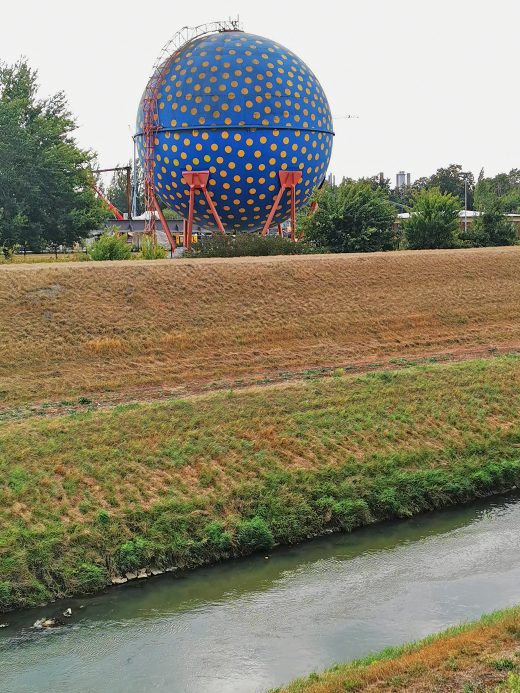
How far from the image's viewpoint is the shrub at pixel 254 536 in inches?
555

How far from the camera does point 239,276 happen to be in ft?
85.1

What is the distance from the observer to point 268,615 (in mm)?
11969

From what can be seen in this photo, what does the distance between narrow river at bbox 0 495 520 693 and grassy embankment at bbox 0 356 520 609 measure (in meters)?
0.48

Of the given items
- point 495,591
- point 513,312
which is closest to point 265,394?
point 495,591

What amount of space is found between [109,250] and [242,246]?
4.08 m

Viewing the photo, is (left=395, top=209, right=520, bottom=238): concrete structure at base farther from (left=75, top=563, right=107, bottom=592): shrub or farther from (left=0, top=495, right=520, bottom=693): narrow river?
(left=75, top=563, right=107, bottom=592): shrub

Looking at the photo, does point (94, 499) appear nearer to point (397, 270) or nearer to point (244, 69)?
point (397, 270)

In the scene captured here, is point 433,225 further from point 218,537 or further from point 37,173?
point 218,537

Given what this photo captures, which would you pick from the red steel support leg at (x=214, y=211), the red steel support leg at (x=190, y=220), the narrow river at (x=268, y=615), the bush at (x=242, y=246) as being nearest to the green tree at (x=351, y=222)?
the bush at (x=242, y=246)

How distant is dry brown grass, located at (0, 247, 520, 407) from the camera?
20.8 m

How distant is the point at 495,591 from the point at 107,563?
4.93 meters

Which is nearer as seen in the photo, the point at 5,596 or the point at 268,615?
the point at 268,615

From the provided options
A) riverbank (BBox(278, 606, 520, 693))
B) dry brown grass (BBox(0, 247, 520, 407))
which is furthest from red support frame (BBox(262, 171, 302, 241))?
riverbank (BBox(278, 606, 520, 693))

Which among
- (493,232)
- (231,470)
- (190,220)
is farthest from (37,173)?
(231,470)
